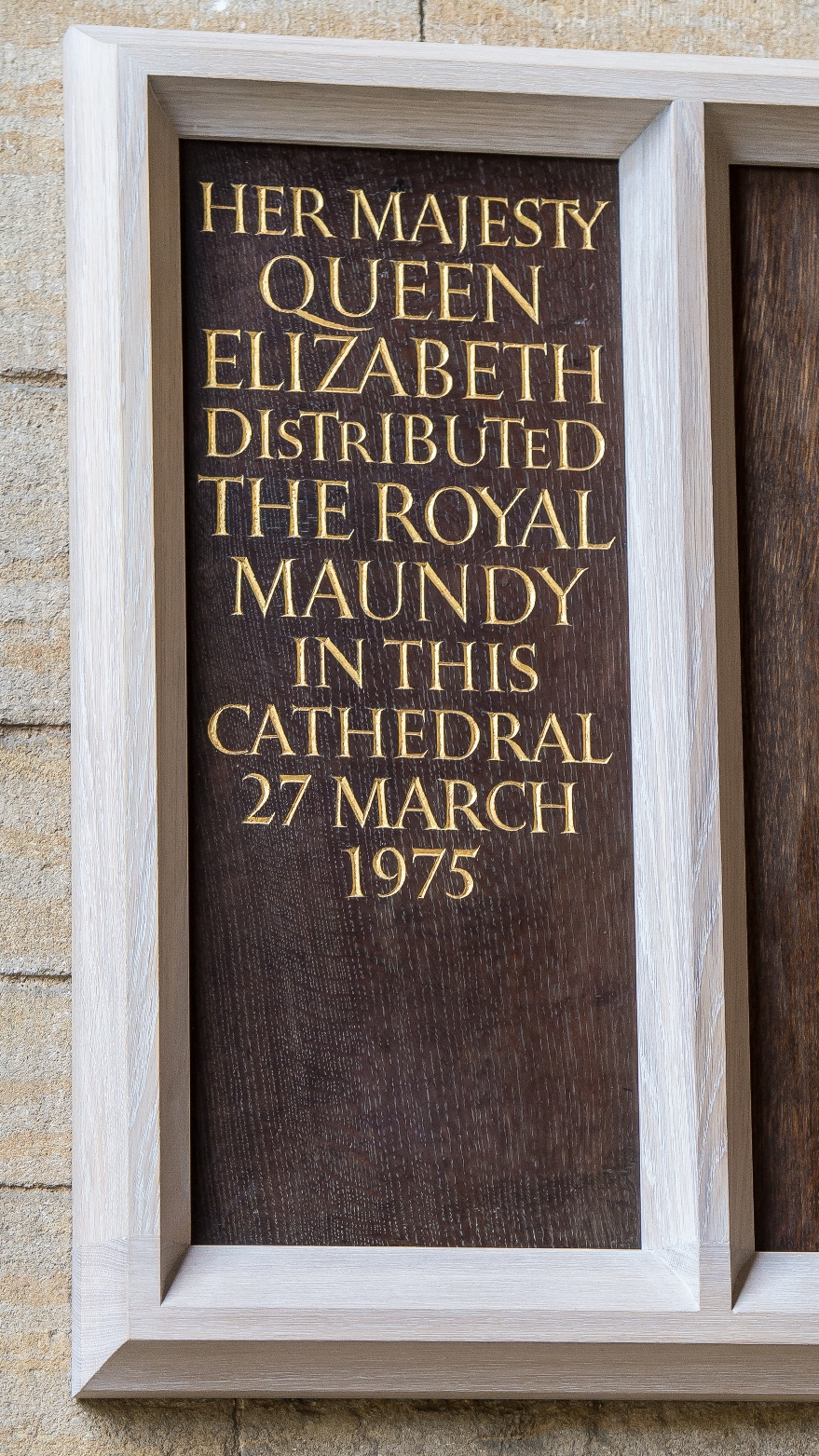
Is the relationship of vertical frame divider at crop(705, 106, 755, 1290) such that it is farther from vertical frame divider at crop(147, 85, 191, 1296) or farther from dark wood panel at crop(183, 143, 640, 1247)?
vertical frame divider at crop(147, 85, 191, 1296)

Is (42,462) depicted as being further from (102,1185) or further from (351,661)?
(102,1185)

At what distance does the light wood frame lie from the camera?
0.97m

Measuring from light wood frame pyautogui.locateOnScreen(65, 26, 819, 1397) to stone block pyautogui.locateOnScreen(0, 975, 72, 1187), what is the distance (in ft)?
0.06

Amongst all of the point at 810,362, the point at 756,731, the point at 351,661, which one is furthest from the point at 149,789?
the point at 810,362

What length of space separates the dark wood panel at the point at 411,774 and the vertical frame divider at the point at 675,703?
0.01 metres

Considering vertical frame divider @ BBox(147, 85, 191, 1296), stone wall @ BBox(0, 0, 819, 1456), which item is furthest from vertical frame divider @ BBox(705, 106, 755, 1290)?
vertical frame divider @ BBox(147, 85, 191, 1296)

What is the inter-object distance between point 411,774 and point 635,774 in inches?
5.4

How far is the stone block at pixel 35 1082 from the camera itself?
101cm

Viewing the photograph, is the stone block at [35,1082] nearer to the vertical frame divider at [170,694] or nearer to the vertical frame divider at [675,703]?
the vertical frame divider at [170,694]

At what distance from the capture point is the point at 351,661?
1.05 metres

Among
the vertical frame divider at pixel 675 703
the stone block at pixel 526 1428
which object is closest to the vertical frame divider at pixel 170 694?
the stone block at pixel 526 1428

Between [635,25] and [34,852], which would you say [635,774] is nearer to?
[34,852]

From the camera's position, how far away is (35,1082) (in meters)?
1.01

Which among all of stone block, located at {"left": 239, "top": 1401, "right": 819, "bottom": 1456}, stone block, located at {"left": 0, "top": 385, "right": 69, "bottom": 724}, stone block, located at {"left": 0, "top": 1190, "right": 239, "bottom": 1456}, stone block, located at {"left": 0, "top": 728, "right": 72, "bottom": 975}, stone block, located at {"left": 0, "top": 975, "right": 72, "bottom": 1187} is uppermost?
stone block, located at {"left": 0, "top": 385, "right": 69, "bottom": 724}
